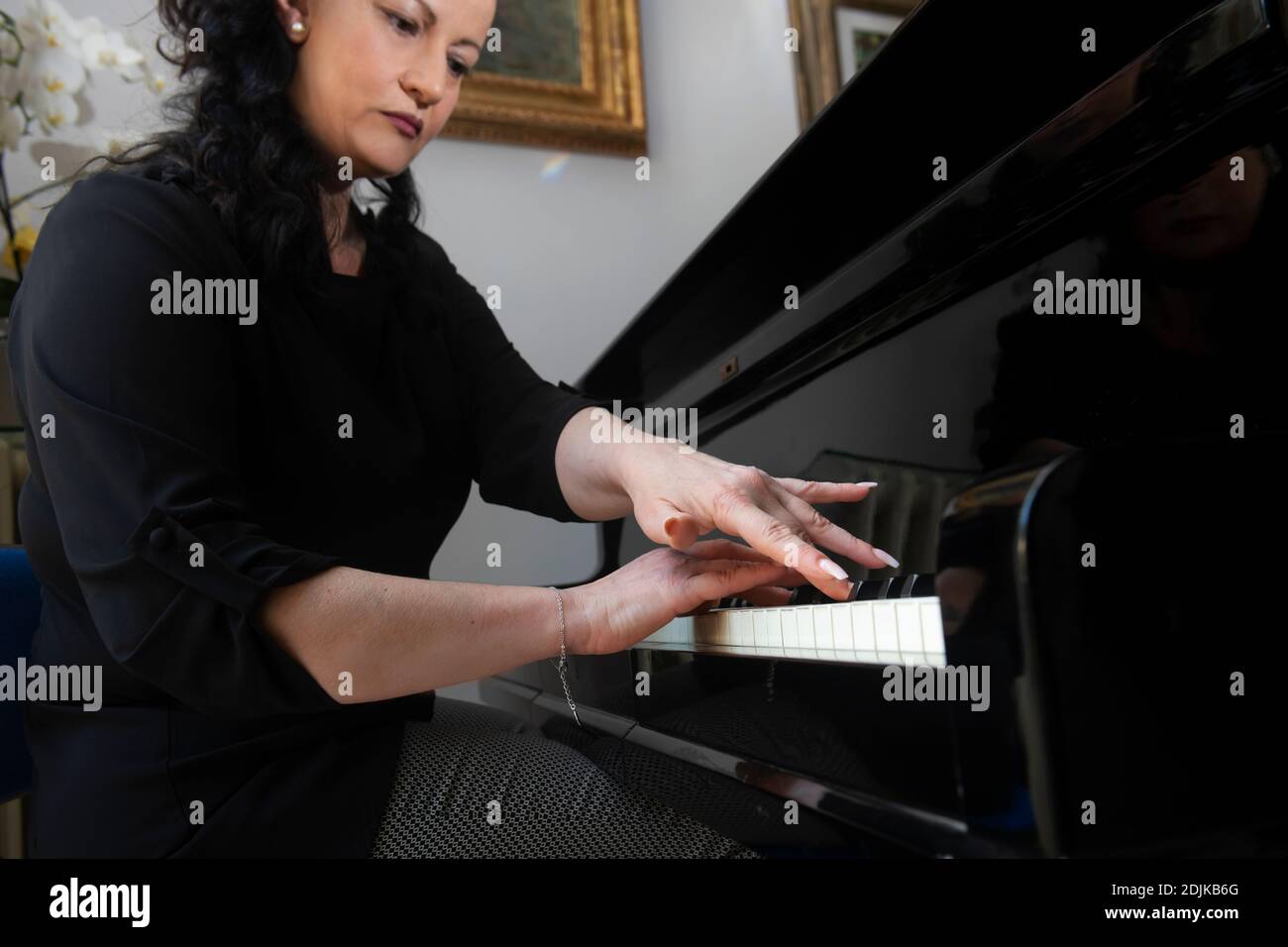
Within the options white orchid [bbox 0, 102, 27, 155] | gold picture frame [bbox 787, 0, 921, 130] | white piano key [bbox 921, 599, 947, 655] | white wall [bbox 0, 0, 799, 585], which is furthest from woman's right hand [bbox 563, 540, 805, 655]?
gold picture frame [bbox 787, 0, 921, 130]

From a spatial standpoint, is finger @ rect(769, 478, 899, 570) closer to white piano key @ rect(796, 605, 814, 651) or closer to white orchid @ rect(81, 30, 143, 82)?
white piano key @ rect(796, 605, 814, 651)

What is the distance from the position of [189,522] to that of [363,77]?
0.64 meters

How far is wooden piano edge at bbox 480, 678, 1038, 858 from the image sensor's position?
0.51 m

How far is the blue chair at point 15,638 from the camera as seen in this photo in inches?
42.0

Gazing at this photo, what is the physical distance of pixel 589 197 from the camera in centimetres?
249

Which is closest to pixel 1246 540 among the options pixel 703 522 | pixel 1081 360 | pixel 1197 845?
pixel 1197 845

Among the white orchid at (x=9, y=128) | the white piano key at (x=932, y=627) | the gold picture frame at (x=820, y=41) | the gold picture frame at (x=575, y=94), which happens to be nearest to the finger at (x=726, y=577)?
the white piano key at (x=932, y=627)

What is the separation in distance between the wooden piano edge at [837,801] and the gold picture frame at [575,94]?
1.72 metres

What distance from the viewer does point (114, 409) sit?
0.72 meters

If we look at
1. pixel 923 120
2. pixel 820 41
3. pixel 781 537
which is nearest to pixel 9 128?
pixel 923 120

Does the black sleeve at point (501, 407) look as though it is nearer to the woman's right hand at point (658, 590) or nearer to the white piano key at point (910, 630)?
the woman's right hand at point (658, 590)

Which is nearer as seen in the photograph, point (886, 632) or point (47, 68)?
point (886, 632)

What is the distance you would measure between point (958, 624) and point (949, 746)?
0.35ft

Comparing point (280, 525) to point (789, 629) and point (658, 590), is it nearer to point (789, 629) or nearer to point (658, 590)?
point (658, 590)
